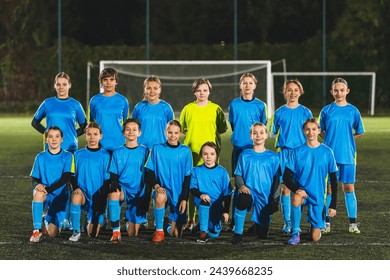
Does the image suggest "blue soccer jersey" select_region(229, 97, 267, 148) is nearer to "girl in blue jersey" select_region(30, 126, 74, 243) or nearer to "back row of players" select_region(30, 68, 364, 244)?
"back row of players" select_region(30, 68, 364, 244)

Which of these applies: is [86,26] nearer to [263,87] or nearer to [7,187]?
[263,87]

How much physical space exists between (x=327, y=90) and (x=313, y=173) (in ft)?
66.1

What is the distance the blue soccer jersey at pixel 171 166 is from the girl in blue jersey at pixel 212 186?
0.09 metres

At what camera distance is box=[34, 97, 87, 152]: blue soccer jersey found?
7566 mm

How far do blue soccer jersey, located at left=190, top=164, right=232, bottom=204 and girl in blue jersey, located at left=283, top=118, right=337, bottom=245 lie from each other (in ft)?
1.59

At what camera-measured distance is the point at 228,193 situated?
23.0ft

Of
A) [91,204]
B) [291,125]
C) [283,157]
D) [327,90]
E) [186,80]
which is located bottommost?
[91,204]

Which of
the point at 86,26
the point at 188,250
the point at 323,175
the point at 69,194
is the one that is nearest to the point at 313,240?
the point at 323,175

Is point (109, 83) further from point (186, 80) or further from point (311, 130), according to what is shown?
point (186, 80)

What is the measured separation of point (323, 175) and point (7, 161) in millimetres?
6990

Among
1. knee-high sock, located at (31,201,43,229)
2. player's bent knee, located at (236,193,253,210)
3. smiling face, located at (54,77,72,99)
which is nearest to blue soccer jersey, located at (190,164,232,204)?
player's bent knee, located at (236,193,253,210)

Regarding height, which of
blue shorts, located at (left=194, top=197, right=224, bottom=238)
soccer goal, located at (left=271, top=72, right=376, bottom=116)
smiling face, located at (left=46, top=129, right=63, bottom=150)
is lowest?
blue shorts, located at (left=194, top=197, right=224, bottom=238)

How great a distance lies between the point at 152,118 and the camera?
24.6ft

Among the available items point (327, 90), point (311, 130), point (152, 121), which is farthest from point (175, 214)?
point (327, 90)
